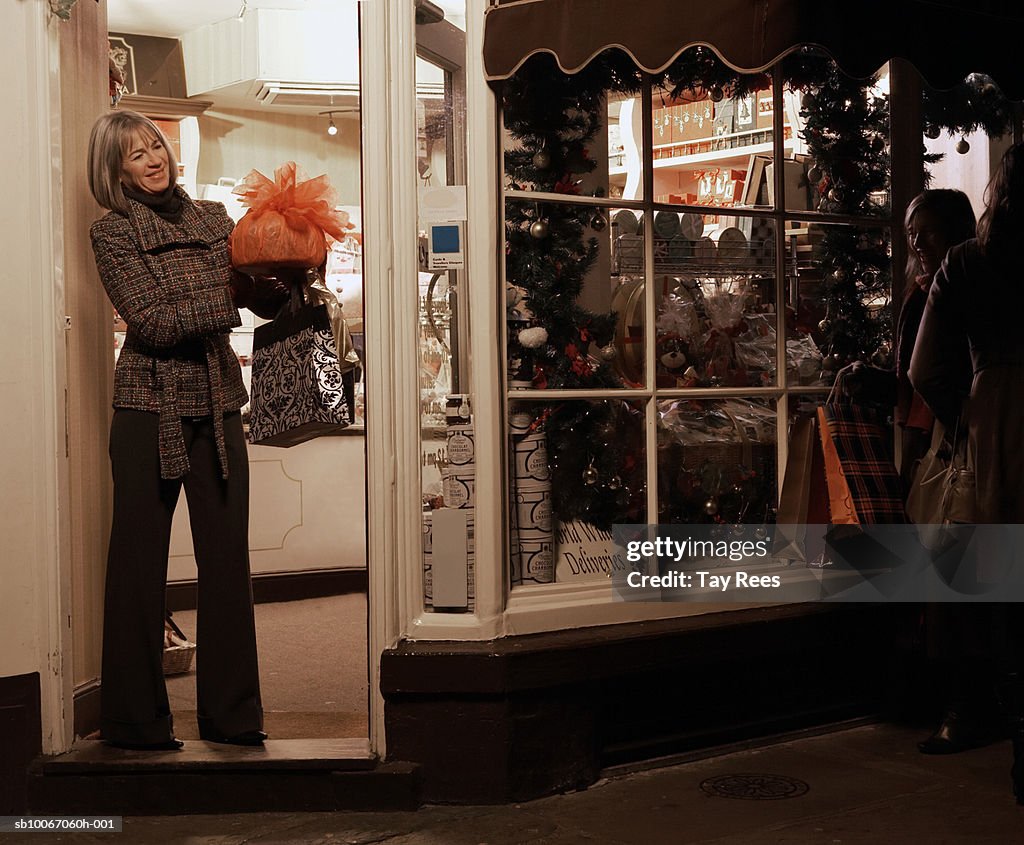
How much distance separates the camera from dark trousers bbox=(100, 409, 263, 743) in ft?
12.1

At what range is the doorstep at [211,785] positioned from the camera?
3607 mm

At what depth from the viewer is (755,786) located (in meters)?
3.80

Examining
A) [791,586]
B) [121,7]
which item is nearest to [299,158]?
[121,7]

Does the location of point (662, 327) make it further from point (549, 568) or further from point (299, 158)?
point (299, 158)

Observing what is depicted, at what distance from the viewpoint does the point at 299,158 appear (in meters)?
7.51

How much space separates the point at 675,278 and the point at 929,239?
3.09ft

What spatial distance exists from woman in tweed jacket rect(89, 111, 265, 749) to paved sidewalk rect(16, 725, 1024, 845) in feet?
1.18

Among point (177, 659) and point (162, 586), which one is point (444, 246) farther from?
Result: point (177, 659)

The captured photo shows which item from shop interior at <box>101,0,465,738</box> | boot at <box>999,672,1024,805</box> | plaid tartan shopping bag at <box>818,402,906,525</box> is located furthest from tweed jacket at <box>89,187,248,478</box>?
shop interior at <box>101,0,465,738</box>

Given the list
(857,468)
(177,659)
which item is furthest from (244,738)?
(857,468)

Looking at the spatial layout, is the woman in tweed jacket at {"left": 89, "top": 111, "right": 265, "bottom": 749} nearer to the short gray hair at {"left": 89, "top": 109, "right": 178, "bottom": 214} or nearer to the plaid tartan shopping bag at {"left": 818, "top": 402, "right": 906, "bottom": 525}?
the short gray hair at {"left": 89, "top": 109, "right": 178, "bottom": 214}

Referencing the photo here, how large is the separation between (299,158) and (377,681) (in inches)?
180

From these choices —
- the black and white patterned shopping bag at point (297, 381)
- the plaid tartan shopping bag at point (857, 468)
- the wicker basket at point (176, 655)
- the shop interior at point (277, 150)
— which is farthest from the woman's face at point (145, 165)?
the shop interior at point (277, 150)

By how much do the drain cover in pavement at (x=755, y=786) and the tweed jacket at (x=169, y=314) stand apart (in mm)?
1760
